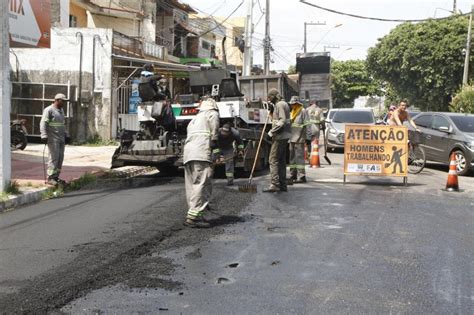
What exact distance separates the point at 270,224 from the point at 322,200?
2.11 meters

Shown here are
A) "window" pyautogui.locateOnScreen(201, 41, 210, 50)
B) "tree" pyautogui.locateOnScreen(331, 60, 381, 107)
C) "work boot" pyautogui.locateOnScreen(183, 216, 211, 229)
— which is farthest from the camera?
"tree" pyautogui.locateOnScreen(331, 60, 381, 107)

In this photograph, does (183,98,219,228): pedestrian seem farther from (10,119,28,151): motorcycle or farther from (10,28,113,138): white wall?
(10,28,113,138): white wall

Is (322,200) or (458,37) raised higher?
(458,37)

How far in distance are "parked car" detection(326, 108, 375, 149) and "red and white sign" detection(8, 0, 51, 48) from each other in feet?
30.8

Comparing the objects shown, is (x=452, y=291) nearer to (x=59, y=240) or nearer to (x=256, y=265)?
(x=256, y=265)

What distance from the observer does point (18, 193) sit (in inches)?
362

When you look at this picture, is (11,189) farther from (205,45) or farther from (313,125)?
(205,45)

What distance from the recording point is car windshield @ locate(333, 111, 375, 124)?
18.9 m

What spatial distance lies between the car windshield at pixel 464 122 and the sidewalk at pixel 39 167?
8986 mm

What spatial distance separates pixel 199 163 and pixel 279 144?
293cm

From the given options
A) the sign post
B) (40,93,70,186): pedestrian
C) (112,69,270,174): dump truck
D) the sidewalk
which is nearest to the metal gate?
the sidewalk

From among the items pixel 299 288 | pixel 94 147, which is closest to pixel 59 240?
pixel 299 288

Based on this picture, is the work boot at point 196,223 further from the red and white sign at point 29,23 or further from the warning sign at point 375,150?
the red and white sign at point 29,23

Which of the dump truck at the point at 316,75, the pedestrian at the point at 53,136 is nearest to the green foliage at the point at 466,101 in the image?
the dump truck at the point at 316,75
